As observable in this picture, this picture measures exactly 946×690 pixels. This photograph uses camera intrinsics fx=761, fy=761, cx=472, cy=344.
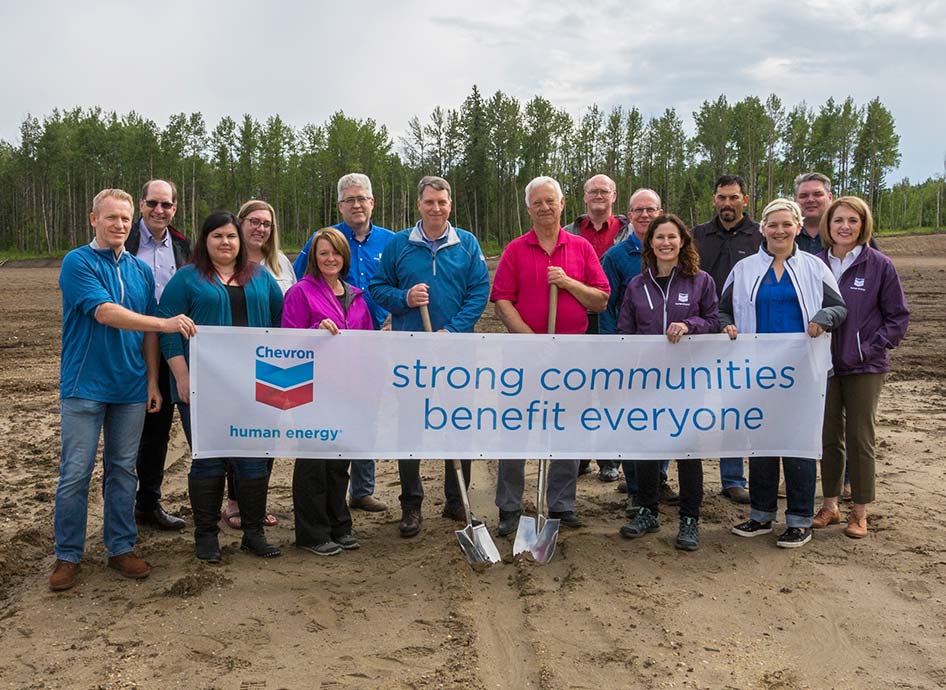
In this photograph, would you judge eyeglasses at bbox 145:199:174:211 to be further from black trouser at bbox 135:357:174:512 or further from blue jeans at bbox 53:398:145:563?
blue jeans at bbox 53:398:145:563

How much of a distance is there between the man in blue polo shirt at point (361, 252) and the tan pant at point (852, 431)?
3.42 metres

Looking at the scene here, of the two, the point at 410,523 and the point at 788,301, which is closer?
the point at 788,301

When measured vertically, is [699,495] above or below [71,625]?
above

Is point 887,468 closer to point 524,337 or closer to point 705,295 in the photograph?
point 705,295

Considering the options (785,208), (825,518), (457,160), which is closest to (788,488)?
(825,518)

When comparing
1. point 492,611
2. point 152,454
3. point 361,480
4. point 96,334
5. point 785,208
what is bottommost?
point 492,611

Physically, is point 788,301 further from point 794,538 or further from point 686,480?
point 794,538

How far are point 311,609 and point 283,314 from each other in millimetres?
1902

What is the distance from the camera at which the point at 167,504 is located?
6.35 m

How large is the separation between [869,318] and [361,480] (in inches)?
161

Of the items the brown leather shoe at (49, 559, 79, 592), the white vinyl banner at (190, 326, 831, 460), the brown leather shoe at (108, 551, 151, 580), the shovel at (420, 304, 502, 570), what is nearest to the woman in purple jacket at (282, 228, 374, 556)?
the white vinyl banner at (190, 326, 831, 460)

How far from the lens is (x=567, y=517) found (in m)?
5.70

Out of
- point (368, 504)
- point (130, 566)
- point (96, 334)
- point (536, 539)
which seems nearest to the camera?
point (96, 334)

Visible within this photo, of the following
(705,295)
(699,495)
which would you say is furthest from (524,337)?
(699,495)
